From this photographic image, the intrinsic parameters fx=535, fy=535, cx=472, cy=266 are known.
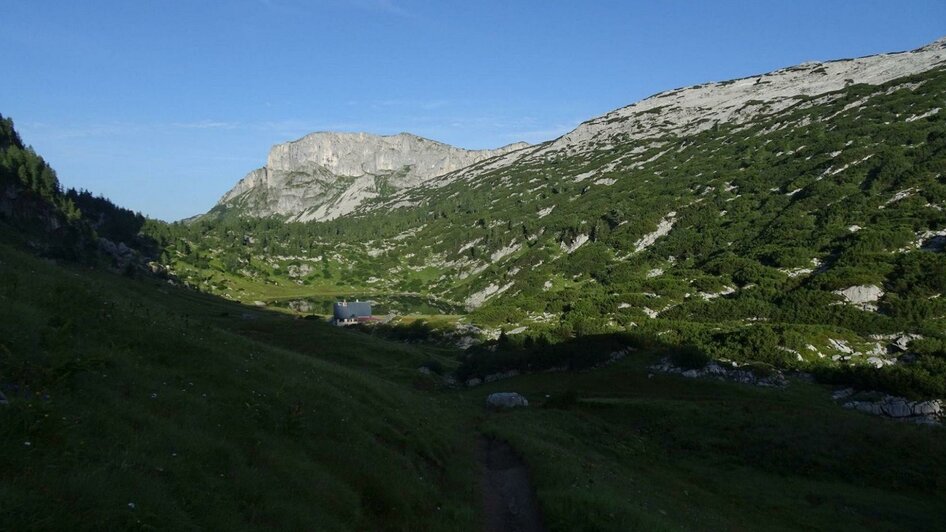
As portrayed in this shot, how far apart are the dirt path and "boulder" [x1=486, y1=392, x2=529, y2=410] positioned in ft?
48.4

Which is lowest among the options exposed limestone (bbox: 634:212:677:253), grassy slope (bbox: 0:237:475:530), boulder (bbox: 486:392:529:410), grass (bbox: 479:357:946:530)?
boulder (bbox: 486:392:529:410)

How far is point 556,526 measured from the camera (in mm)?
19203

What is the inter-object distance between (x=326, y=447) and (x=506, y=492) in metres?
10.1

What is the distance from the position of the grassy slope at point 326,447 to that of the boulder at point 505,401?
3.77 meters

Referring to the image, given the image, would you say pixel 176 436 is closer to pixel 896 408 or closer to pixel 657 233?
pixel 896 408

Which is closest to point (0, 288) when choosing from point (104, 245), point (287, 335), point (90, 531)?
point (90, 531)

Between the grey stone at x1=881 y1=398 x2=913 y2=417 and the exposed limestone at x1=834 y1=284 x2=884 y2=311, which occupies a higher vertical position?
the exposed limestone at x1=834 y1=284 x2=884 y2=311

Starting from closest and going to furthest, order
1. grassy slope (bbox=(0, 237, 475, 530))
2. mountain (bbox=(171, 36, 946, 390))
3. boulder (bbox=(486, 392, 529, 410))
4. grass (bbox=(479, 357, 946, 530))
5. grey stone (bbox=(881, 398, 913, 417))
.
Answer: grassy slope (bbox=(0, 237, 475, 530)) → grass (bbox=(479, 357, 946, 530)) → grey stone (bbox=(881, 398, 913, 417)) → boulder (bbox=(486, 392, 529, 410)) → mountain (bbox=(171, 36, 946, 390))

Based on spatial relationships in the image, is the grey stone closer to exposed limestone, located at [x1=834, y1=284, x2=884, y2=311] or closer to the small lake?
exposed limestone, located at [x1=834, y1=284, x2=884, y2=311]

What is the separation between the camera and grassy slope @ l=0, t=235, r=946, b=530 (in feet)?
34.0

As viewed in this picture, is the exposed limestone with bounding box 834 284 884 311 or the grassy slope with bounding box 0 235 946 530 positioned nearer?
the grassy slope with bounding box 0 235 946 530

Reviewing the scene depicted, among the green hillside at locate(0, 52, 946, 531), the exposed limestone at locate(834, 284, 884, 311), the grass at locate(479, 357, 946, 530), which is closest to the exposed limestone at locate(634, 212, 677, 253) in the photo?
the green hillside at locate(0, 52, 946, 531)

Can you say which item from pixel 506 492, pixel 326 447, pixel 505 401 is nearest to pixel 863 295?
pixel 505 401

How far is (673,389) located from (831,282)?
43.7 metres
